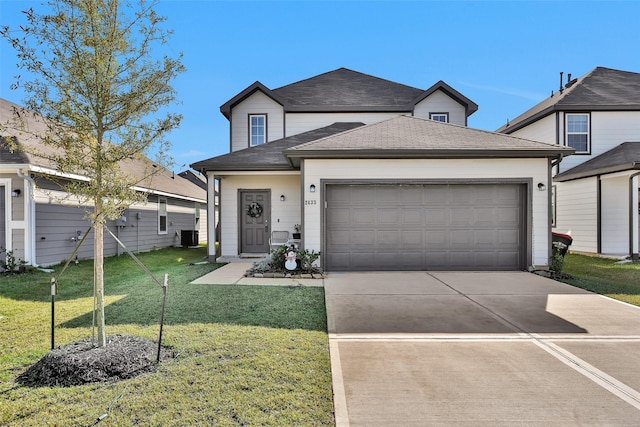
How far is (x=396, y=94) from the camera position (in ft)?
50.4

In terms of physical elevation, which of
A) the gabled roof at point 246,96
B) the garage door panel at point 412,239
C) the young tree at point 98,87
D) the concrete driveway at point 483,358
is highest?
the gabled roof at point 246,96

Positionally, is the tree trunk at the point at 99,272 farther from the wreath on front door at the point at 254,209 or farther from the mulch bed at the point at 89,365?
the wreath on front door at the point at 254,209

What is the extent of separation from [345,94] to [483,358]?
13522mm

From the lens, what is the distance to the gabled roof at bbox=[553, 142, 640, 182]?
10.6 metres

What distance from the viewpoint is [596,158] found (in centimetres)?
1295

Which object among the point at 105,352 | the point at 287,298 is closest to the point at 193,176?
the point at 287,298

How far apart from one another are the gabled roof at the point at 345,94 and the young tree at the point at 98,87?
1057 cm

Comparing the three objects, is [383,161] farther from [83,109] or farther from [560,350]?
[83,109]

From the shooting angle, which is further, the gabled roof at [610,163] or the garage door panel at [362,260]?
the gabled roof at [610,163]

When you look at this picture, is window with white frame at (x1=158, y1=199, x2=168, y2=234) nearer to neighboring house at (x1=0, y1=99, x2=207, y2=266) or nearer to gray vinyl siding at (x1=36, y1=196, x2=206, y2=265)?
gray vinyl siding at (x1=36, y1=196, x2=206, y2=265)

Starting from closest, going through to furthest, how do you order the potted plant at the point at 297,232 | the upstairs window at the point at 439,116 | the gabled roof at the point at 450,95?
the potted plant at the point at 297,232 < the gabled roof at the point at 450,95 < the upstairs window at the point at 439,116

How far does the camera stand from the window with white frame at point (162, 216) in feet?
49.8

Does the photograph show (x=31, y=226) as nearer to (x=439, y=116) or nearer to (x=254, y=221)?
(x=254, y=221)

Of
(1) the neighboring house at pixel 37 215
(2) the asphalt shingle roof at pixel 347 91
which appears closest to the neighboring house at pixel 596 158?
(2) the asphalt shingle roof at pixel 347 91
